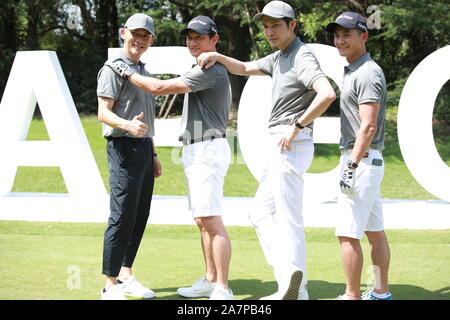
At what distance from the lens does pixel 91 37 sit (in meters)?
23.7

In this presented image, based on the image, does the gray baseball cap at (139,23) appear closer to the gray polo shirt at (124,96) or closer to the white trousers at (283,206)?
the gray polo shirt at (124,96)

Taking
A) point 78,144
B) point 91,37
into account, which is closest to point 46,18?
point 91,37

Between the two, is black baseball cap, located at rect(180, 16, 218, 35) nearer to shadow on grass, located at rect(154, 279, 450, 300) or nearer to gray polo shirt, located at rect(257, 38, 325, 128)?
gray polo shirt, located at rect(257, 38, 325, 128)

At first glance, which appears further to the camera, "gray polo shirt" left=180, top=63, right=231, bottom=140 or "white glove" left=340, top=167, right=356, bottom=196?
"gray polo shirt" left=180, top=63, right=231, bottom=140

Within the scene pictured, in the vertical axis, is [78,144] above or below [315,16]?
below

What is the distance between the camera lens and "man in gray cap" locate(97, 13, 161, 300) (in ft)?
15.8

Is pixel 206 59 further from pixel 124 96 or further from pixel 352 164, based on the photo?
A: pixel 352 164

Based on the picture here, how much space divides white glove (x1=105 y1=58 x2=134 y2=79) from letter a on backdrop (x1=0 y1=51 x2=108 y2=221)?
3307 mm

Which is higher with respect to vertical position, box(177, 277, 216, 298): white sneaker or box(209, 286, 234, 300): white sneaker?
box(209, 286, 234, 300): white sneaker

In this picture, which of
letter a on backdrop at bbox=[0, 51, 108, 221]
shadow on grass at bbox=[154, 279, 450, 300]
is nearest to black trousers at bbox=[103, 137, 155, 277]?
shadow on grass at bbox=[154, 279, 450, 300]

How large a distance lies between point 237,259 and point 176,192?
7.30 metres

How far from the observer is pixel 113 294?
4.75 meters

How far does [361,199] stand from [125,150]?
170 cm
